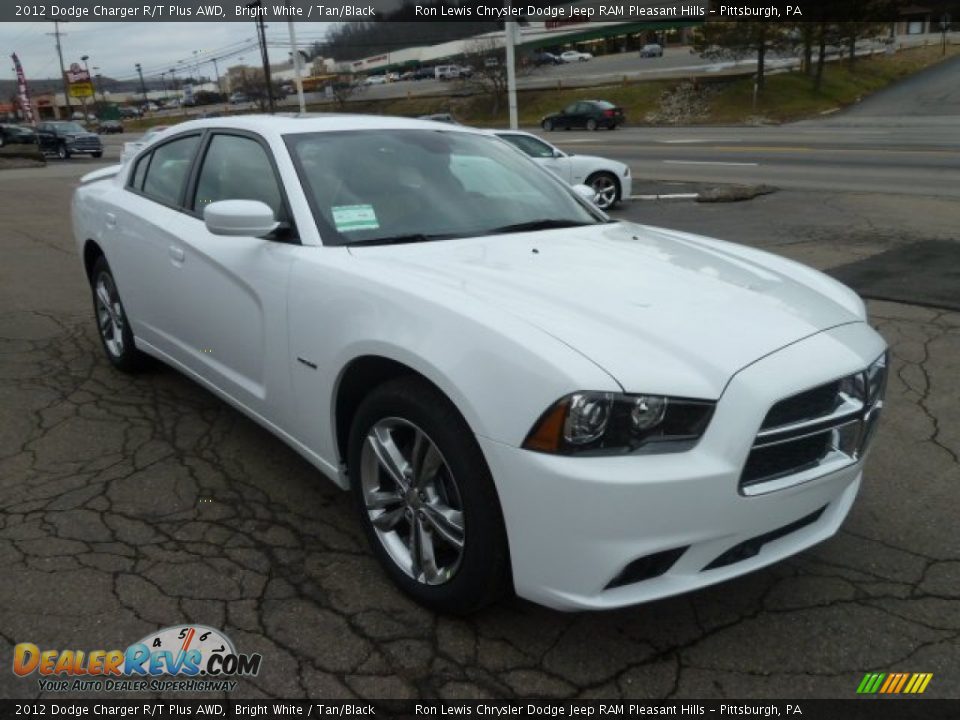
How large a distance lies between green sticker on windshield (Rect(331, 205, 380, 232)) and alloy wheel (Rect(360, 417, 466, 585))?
2.97ft

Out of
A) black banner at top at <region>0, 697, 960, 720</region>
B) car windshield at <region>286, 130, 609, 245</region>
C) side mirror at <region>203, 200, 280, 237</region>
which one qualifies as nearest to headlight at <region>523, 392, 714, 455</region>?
black banner at top at <region>0, 697, 960, 720</region>

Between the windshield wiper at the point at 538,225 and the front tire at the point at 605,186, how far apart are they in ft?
33.5

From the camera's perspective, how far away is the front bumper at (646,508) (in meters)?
2.17

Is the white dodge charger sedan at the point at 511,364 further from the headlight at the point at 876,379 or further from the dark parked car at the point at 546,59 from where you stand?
the dark parked car at the point at 546,59

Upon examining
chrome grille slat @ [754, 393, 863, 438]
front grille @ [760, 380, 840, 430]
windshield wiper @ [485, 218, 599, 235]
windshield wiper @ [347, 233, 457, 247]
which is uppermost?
windshield wiper @ [347, 233, 457, 247]

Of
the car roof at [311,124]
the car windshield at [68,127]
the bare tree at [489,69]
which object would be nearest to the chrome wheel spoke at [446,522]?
the car roof at [311,124]

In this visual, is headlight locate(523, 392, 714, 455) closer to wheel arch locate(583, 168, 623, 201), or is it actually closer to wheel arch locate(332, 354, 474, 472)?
wheel arch locate(332, 354, 474, 472)

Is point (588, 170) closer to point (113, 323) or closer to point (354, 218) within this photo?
point (113, 323)

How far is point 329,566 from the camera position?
3.06 meters

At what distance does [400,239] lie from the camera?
3.23 meters

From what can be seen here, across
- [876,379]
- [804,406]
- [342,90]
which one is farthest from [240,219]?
[342,90]

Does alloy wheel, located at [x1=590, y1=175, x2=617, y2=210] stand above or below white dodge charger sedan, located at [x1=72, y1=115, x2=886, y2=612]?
below

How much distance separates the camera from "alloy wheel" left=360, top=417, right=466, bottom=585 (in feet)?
8.47

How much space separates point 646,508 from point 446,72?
80.2m
